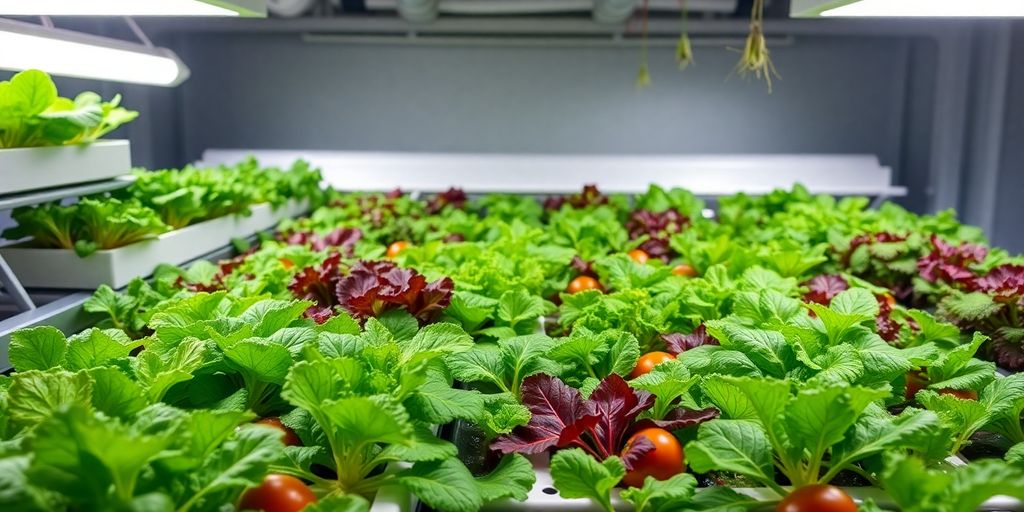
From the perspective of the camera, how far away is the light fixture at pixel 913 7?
152cm

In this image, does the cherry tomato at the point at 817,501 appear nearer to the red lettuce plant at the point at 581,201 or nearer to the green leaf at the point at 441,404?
the green leaf at the point at 441,404

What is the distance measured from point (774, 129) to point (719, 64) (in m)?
0.58

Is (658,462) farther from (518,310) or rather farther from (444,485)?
(518,310)

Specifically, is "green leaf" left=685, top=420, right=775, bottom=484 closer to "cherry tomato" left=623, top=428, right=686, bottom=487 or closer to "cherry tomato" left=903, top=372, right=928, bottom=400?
"cherry tomato" left=623, top=428, right=686, bottom=487

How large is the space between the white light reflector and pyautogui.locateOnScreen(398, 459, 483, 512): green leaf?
3.83ft

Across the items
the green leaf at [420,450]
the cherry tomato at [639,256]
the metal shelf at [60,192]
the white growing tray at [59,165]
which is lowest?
the cherry tomato at [639,256]

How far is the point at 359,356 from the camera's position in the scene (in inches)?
48.1

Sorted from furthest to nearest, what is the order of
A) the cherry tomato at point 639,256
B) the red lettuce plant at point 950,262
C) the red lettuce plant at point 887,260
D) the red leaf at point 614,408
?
the cherry tomato at point 639,256, the red lettuce plant at point 887,260, the red lettuce plant at point 950,262, the red leaf at point 614,408

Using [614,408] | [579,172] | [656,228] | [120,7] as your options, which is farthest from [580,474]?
[579,172]

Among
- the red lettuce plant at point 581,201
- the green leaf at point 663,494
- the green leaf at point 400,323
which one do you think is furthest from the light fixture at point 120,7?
the red lettuce plant at point 581,201

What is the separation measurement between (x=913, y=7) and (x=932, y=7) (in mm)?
39

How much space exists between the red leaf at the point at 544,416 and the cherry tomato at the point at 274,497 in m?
0.31

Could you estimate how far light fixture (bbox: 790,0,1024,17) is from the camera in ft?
4.99

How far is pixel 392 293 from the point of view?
5.26 ft
